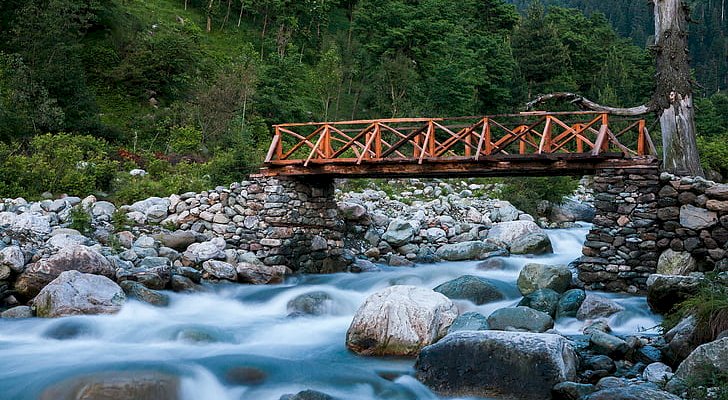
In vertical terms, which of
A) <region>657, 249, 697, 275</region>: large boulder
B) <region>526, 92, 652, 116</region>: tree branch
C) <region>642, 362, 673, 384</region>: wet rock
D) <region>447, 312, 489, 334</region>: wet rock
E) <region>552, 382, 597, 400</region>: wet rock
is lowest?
<region>447, 312, 489, 334</region>: wet rock

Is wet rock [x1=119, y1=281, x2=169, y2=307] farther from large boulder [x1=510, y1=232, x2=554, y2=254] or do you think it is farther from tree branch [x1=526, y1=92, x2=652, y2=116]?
large boulder [x1=510, y1=232, x2=554, y2=254]

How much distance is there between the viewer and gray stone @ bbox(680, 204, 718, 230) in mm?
10477

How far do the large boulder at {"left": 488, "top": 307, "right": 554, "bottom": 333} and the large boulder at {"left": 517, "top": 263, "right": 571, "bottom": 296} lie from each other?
2.24 m

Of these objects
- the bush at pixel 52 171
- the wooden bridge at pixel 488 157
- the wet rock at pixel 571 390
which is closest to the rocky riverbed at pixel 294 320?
the wet rock at pixel 571 390

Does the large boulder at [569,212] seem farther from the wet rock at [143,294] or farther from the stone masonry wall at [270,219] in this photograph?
the wet rock at [143,294]

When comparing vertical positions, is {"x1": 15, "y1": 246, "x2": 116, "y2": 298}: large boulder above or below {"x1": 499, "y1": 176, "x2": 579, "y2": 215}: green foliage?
below

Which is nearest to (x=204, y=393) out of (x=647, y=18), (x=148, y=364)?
(x=148, y=364)

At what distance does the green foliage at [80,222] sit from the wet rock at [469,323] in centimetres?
805

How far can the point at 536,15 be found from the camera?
35188 mm

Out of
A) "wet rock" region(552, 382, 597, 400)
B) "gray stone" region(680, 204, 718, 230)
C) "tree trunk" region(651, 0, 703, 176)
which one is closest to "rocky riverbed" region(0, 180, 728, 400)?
"wet rock" region(552, 382, 597, 400)

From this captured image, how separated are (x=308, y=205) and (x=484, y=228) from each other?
550cm

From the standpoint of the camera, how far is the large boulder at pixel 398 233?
52.7 ft

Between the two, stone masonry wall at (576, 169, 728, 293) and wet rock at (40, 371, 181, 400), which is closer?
wet rock at (40, 371, 181, 400)

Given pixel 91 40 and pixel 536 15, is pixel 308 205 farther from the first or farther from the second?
pixel 536 15
